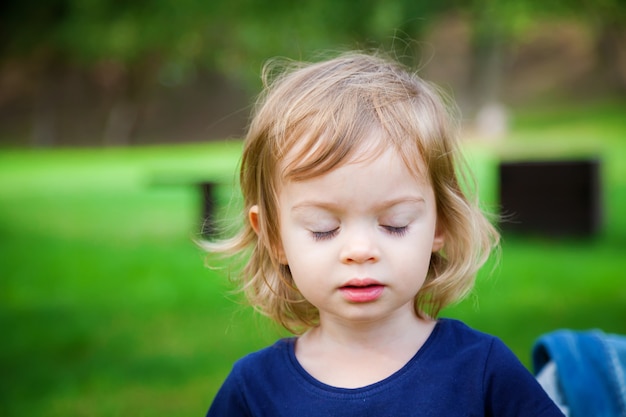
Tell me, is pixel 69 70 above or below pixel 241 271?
above

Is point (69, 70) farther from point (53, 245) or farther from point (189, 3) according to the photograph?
point (53, 245)

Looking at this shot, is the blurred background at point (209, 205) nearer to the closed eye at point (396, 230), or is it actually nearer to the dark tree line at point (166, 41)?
the dark tree line at point (166, 41)

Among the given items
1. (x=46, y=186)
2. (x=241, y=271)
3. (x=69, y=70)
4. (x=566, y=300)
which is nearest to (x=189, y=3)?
(x=46, y=186)

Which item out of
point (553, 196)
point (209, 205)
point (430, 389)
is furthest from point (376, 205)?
point (553, 196)

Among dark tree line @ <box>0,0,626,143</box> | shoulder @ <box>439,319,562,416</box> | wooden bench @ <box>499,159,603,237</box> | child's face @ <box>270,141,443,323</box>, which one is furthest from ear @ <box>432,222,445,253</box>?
dark tree line @ <box>0,0,626,143</box>

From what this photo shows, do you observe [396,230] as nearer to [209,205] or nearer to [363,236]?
[363,236]

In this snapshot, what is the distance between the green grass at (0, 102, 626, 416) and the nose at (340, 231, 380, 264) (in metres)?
0.53

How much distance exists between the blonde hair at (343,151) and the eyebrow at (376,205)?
0.19 ft

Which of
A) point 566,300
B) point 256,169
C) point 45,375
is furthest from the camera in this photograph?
point 566,300

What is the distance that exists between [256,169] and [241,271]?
A: 0.32 m

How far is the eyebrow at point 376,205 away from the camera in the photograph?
6.46 ft

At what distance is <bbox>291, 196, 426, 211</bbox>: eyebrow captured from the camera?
1.97 meters

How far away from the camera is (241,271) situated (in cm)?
243

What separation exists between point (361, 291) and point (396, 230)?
15 centimetres
